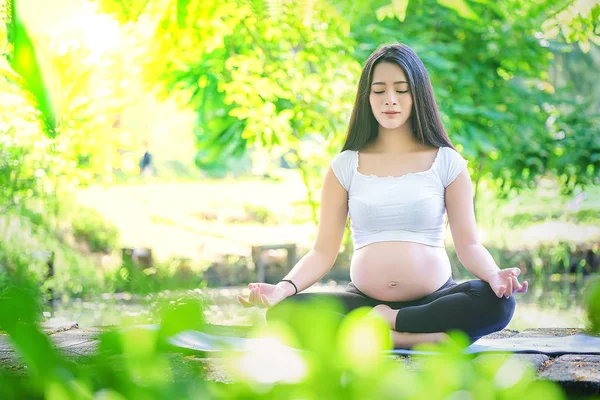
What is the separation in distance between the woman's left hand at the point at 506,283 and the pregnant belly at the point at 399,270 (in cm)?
23

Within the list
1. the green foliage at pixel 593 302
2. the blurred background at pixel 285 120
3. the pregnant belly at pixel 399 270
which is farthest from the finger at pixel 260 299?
the green foliage at pixel 593 302

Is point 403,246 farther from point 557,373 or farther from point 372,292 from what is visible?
point 557,373

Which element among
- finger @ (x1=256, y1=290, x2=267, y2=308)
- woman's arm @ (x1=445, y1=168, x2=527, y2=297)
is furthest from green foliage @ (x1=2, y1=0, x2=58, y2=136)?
woman's arm @ (x1=445, y1=168, x2=527, y2=297)

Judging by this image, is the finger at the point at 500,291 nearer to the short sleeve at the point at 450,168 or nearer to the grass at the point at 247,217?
the short sleeve at the point at 450,168

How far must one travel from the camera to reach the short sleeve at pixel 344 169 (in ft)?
9.90

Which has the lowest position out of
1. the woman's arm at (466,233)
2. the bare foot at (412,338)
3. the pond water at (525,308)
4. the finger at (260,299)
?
the pond water at (525,308)

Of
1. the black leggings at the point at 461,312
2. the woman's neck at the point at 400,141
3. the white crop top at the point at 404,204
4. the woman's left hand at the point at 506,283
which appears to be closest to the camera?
the woman's left hand at the point at 506,283

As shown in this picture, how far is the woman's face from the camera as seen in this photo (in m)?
2.92

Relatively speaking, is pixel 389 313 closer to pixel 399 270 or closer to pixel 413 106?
pixel 399 270

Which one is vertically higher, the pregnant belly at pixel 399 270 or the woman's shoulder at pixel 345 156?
the woman's shoulder at pixel 345 156

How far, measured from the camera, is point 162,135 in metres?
28.5

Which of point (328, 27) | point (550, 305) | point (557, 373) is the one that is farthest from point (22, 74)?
point (550, 305)

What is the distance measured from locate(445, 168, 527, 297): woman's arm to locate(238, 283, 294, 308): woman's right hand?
579 millimetres

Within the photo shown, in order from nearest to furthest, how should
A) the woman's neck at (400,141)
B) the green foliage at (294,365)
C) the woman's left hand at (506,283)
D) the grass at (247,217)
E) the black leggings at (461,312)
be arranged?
the green foliage at (294,365) < the woman's left hand at (506,283) < the black leggings at (461,312) < the woman's neck at (400,141) < the grass at (247,217)
